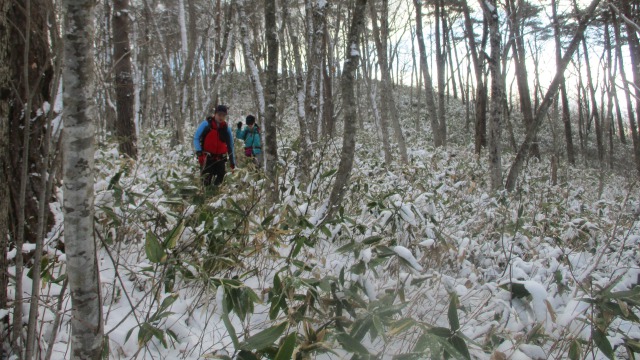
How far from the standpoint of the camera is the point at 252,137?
764cm

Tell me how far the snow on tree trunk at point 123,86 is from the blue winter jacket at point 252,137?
199 centimetres

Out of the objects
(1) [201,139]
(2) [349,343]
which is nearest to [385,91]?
(1) [201,139]

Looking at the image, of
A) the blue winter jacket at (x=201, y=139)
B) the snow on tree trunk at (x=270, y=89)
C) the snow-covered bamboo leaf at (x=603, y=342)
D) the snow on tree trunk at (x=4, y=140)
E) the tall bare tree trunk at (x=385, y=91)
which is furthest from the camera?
the tall bare tree trunk at (x=385, y=91)

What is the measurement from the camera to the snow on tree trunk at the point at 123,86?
22.0ft

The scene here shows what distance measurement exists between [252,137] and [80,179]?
6.38 meters

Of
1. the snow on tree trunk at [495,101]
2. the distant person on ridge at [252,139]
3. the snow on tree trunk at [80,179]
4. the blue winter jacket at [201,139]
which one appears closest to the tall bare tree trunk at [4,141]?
the snow on tree trunk at [80,179]

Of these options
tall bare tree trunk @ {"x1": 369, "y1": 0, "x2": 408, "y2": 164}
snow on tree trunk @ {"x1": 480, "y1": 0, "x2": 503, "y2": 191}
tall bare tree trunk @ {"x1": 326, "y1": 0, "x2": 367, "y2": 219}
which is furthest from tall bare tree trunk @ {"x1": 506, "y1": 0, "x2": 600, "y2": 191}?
tall bare tree trunk @ {"x1": 369, "y1": 0, "x2": 408, "y2": 164}

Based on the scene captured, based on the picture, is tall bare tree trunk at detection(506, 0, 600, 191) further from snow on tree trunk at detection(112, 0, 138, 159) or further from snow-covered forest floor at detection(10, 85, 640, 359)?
snow on tree trunk at detection(112, 0, 138, 159)

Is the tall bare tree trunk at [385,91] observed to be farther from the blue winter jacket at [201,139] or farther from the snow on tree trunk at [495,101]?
the blue winter jacket at [201,139]

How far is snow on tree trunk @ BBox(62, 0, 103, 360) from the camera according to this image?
1278 millimetres

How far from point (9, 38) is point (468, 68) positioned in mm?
26444

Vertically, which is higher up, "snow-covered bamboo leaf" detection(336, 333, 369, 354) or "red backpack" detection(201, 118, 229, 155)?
"red backpack" detection(201, 118, 229, 155)

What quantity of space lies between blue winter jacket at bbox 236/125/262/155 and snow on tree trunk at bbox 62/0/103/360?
6.18 meters

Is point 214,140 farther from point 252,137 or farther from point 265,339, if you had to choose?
point 265,339
